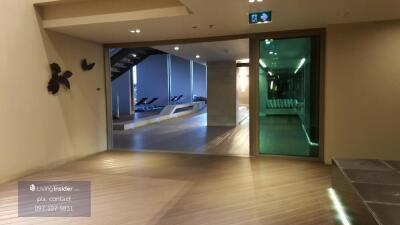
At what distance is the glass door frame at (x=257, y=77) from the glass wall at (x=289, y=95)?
103 millimetres

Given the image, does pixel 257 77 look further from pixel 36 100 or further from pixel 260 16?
pixel 36 100

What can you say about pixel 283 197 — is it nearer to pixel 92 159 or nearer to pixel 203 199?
pixel 203 199

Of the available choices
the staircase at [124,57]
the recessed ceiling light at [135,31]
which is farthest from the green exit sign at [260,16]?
the staircase at [124,57]

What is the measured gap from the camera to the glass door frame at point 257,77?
18.0 ft

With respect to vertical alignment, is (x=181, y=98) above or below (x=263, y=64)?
below

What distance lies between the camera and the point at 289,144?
6.26 metres

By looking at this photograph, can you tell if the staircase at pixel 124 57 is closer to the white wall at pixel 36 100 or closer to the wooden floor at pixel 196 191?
→ the white wall at pixel 36 100

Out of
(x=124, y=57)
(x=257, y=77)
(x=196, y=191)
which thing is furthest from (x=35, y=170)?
(x=124, y=57)

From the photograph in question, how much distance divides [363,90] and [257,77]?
1.93 metres

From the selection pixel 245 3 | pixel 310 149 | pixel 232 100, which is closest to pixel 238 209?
pixel 245 3

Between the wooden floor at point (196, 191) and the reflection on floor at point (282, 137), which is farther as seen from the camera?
the reflection on floor at point (282, 137)

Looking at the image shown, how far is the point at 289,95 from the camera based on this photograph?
637cm

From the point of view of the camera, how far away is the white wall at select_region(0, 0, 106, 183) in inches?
175

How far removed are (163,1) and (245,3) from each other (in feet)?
4.46
